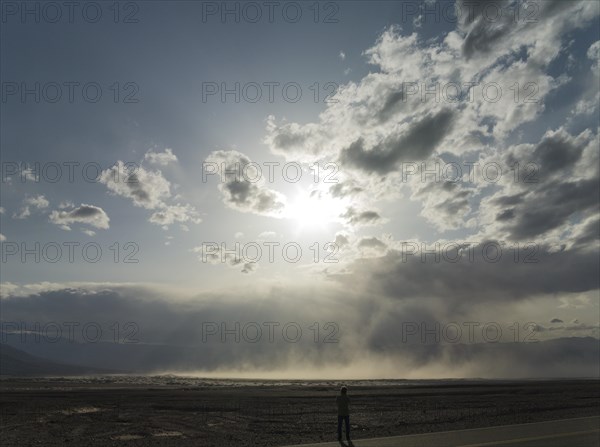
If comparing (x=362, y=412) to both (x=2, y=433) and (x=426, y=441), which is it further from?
(x=2, y=433)

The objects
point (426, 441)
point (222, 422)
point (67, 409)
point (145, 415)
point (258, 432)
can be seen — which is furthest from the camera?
point (67, 409)

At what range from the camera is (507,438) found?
19.0 metres

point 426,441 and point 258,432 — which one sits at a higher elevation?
point 426,441

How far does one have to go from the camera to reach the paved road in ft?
58.6

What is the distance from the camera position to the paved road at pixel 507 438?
704 inches

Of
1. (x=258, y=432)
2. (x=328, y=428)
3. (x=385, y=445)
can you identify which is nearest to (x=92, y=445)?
(x=258, y=432)

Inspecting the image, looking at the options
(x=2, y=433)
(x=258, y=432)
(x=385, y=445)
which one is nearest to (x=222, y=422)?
(x=258, y=432)

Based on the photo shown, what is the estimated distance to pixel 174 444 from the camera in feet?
81.0

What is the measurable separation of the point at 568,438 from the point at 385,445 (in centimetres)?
745

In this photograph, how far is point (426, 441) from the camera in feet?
61.5

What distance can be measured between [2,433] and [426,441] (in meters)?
27.6

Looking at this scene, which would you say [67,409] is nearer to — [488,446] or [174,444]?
[174,444]

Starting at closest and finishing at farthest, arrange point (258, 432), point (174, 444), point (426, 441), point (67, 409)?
point (426, 441), point (174, 444), point (258, 432), point (67, 409)

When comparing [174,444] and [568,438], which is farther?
[174,444]
